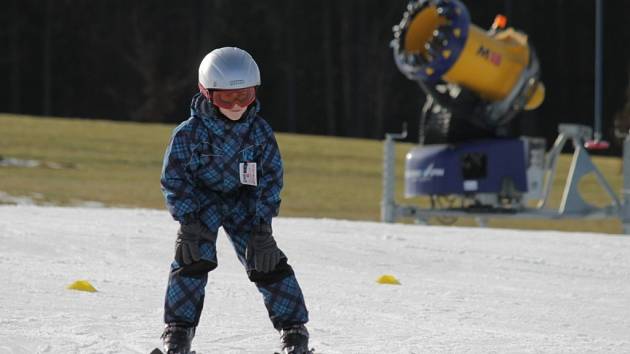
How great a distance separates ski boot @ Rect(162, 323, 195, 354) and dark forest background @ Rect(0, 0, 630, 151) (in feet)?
141

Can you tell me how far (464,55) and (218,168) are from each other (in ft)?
31.0

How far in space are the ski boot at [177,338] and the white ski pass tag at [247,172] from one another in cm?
64

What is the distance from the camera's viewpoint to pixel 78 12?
4922 cm

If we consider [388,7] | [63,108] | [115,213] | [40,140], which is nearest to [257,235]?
[115,213]

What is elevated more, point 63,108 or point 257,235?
point 257,235

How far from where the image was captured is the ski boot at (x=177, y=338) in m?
4.67

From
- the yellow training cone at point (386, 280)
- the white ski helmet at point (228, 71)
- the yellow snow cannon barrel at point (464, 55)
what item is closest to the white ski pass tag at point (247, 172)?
the white ski helmet at point (228, 71)

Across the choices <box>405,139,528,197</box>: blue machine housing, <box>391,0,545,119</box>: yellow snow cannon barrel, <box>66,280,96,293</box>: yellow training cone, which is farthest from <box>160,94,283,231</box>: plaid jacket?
<box>405,139,528,197</box>: blue machine housing

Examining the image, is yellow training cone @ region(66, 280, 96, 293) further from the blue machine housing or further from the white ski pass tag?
the blue machine housing

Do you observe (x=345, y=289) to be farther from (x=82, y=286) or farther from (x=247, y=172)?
(x=247, y=172)

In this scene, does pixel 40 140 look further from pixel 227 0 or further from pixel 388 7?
pixel 388 7

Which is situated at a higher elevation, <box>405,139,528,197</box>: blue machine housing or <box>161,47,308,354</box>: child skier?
<box>161,47,308,354</box>: child skier

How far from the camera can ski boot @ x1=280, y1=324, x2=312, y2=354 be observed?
189 inches

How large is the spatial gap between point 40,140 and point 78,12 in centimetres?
2405
